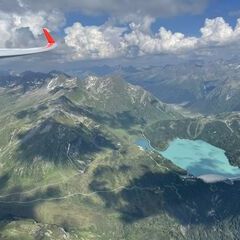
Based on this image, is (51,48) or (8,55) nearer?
(8,55)

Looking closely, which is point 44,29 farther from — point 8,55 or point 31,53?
point 8,55

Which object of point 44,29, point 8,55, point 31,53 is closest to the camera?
point 8,55

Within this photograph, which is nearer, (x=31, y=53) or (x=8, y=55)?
(x=8, y=55)

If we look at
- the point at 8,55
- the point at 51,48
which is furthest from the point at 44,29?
the point at 8,55

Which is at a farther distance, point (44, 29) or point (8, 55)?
point (44, 29)

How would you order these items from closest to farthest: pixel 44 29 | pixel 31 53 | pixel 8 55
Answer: pixel 8 55 → pixel 31 53 → pixel 44 29

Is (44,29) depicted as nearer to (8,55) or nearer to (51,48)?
(51,48)

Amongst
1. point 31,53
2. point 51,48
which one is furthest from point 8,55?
point 51,48
